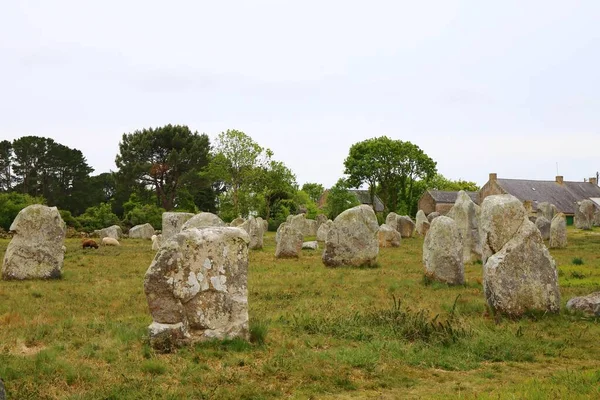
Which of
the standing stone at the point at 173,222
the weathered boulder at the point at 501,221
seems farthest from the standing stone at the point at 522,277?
the standing stone at the point at 173,222

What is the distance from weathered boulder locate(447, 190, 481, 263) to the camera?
24.2 metres

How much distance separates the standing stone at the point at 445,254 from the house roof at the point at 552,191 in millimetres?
59022

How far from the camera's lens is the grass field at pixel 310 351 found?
7359 mm

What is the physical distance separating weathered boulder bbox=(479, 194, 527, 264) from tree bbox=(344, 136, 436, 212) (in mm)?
57259

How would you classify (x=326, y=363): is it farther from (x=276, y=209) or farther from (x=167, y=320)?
(x=276, y=209)

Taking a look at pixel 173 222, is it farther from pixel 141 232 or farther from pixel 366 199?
pixel 366 199

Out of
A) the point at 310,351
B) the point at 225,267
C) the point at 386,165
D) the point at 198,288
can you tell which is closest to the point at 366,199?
the point at 386,165

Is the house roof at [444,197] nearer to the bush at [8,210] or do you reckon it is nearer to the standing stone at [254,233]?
the standing stone at [254,233]

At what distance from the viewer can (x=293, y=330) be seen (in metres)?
10.8

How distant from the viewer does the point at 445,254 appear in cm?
1720

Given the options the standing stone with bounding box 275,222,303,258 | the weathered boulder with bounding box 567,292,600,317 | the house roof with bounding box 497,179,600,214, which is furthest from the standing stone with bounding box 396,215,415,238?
the house roof with bounding box 497,179,600,214

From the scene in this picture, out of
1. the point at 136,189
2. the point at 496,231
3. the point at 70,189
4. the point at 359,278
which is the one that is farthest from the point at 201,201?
the point at 496,231

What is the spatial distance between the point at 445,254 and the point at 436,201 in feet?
218

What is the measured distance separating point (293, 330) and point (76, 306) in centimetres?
563
